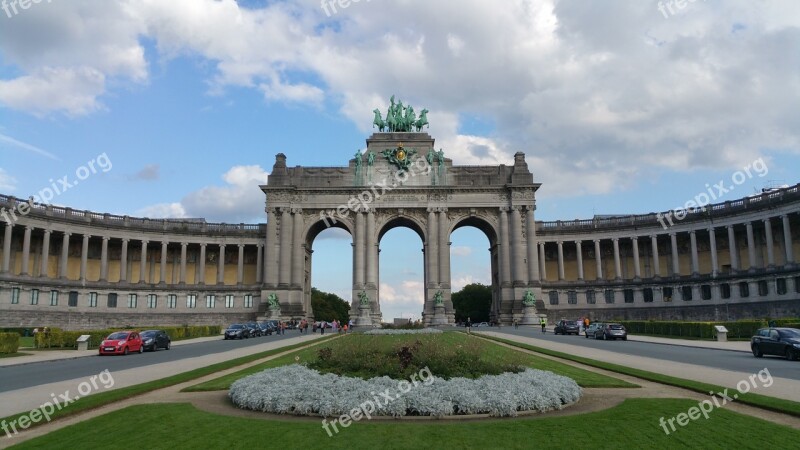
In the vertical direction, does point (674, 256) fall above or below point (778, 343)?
above

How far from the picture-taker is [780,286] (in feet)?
228

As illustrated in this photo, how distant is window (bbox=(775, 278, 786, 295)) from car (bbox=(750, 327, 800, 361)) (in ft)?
149

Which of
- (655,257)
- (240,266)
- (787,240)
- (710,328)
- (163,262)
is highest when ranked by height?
(787,240)

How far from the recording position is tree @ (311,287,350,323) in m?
147

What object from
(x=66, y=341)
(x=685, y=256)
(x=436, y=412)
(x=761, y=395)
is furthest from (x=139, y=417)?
(x=685, y=256)

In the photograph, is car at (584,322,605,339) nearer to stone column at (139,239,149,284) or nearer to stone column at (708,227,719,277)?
stone column at (708,227,719,277)

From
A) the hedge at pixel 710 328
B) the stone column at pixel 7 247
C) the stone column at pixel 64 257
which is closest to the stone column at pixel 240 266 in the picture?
the stone column at pixel 64 257

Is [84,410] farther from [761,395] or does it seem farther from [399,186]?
Result: [399,186]

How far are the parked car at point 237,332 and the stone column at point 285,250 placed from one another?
2612 centimetres

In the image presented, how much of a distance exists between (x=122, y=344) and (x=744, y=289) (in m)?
74.0

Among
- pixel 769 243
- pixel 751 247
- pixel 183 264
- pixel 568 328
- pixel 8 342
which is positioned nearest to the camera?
pixel 8 342

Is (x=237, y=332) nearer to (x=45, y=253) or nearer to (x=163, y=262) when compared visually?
(x=45, y=253)

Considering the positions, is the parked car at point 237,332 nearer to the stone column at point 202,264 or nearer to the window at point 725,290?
the stone column at point 202,264

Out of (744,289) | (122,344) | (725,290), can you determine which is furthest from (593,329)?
(122,344)
